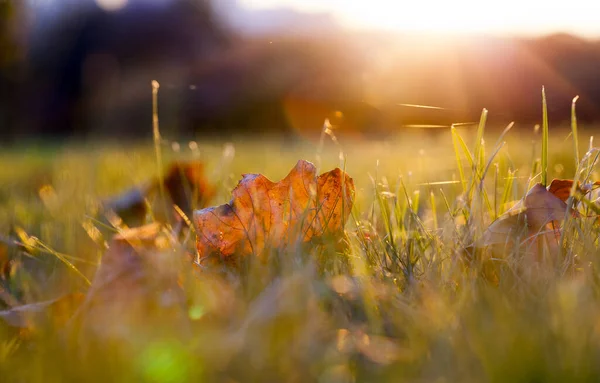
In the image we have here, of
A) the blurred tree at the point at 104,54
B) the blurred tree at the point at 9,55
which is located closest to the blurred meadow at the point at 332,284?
the blurred tree at the point at 9,55

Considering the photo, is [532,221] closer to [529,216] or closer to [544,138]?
[529,216]

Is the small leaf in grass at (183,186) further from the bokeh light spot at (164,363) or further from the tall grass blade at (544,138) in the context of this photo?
the bokeh light spot at (164,363)

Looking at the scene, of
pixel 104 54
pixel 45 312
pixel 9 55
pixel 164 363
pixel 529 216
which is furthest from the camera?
pixel 104 54

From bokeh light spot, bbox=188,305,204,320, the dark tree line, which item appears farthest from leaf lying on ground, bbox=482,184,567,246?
the dark tree line

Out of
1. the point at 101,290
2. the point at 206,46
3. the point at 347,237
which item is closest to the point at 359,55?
the point at 347,237

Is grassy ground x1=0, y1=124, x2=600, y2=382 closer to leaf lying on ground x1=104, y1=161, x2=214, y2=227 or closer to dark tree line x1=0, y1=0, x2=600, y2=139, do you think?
leaf lying on ground x1=104, y1=161, x2=214, y2=227

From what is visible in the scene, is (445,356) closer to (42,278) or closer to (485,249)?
(485,249)

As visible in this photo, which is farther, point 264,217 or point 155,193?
point 155,193

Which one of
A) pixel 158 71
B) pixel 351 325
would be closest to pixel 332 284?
pixel 351 325

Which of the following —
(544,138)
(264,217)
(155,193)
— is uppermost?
(544,138)
